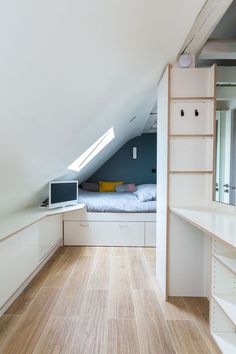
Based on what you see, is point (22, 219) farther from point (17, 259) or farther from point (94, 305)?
point (94, 305)

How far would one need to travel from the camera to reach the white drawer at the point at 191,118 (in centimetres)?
217

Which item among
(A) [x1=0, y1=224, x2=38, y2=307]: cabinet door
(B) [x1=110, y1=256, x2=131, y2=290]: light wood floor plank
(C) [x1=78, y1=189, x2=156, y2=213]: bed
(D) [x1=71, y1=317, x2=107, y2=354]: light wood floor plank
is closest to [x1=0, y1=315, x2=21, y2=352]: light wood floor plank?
(A) [x1=0, y1=224, x2=38, y2=307]: cabinet door

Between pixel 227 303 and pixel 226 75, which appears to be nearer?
pixel 227 303

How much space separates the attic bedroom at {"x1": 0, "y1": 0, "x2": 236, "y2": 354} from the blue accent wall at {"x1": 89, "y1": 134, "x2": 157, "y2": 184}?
232cm

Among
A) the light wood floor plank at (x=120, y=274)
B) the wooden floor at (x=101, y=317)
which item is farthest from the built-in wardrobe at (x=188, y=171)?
the light wood floor plank at (x=120, y=274)

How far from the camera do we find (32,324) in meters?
1.81

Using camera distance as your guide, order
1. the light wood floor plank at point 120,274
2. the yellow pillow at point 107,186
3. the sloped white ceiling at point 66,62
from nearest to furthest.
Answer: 1. the sloped white ceiling at point 66,62
2. the light wood floor plank at point 120,274
3. the yellow pillow at point 107,186

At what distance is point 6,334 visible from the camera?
1698mm

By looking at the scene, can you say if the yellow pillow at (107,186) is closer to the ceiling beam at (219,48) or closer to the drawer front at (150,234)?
the drawer front at (150,234)

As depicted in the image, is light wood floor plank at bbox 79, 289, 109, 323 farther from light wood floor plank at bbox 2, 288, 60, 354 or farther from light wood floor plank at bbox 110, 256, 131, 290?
light wood floor plank at bbox 2, 288, 60, 354

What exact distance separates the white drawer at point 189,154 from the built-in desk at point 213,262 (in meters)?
0.43

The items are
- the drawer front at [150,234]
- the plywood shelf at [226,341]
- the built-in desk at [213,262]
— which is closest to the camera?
the built-in desk at [213,262]

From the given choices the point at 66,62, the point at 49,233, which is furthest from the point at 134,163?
the point at 66,62

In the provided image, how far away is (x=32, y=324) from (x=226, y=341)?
1.39 metres
